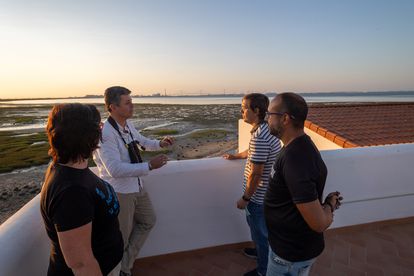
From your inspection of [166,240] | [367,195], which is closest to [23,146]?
[166,240]

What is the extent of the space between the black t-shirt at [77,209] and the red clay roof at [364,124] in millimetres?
5474

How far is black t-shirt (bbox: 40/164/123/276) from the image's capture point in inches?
49.5

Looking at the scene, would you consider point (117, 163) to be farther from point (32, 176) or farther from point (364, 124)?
point (32, 176)

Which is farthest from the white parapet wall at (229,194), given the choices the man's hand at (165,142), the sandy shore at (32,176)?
the sandy shore at (32,176)

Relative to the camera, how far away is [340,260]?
323 cm

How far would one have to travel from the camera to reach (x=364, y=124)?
7.78 m

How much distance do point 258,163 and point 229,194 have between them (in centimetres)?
112

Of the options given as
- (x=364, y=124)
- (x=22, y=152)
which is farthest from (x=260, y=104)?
(x=22, y=152)

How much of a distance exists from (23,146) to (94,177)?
75.6ft

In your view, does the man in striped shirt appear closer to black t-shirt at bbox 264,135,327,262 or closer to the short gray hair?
black t-shirt at bbox 264,135,327,262

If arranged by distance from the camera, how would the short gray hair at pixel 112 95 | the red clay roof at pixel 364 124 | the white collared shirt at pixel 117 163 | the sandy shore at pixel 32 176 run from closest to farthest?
the white collared shirt at pixel 117 163 < the short gray hair at pixel 112 95 < the red clay roof at pixel 364 124 < the sandy shore at pixel 32 176

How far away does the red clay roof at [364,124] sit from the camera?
6.32 meters

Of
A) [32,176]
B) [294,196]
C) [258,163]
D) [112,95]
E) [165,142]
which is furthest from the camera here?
[32,176]

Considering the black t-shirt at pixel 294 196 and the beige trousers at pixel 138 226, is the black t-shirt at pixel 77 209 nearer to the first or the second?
the black t-shirt at pixel 294 196
